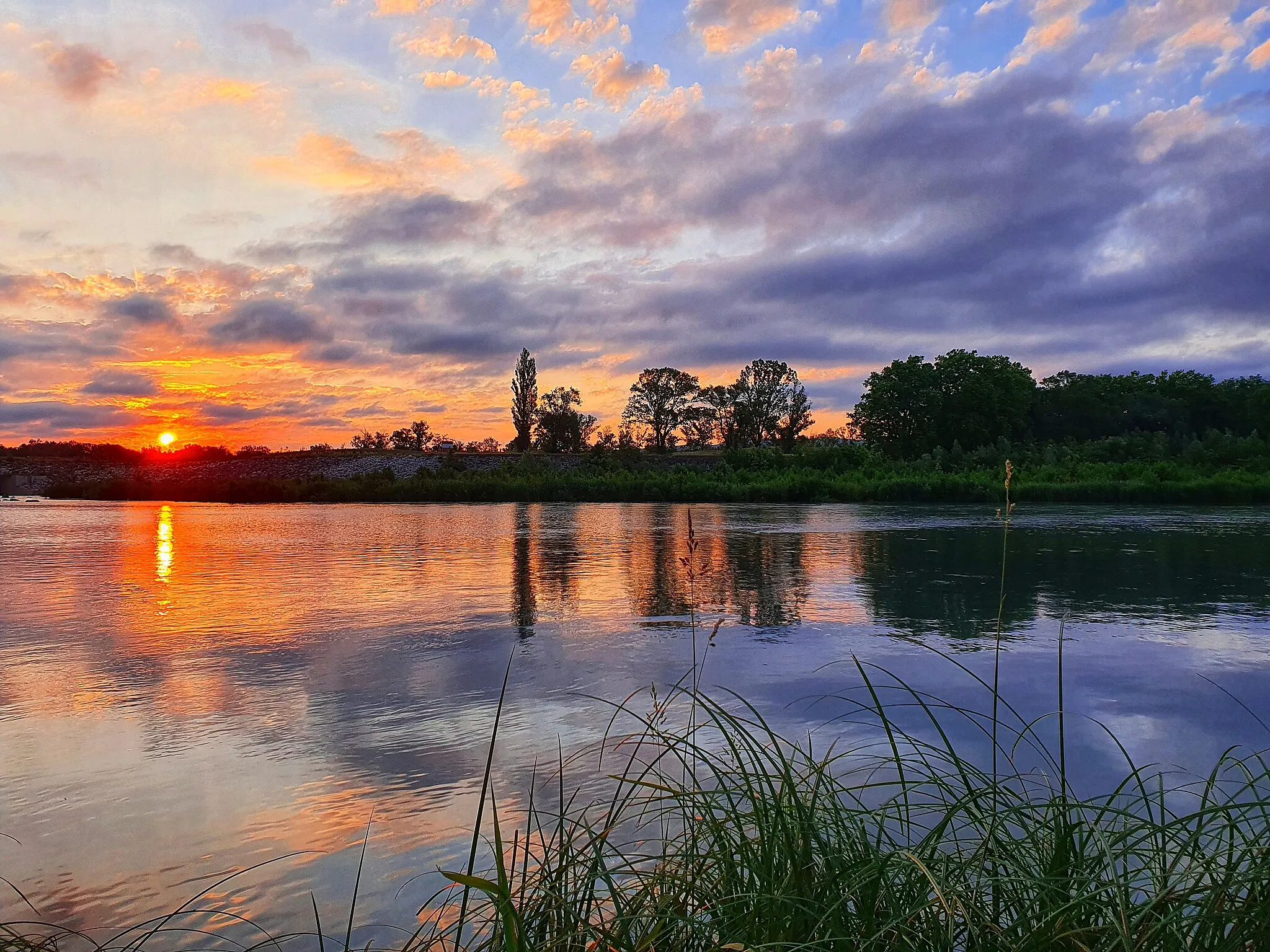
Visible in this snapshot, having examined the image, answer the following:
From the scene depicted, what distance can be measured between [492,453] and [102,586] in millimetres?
39716

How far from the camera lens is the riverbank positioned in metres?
29.0

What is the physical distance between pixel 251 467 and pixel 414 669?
1794 inches

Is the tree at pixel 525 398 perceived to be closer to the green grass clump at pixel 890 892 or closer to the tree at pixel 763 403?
the tree at pixel 763 403

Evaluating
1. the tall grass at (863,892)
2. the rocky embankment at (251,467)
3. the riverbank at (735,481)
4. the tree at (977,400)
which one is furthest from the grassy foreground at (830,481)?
the tall grass at (863,892)

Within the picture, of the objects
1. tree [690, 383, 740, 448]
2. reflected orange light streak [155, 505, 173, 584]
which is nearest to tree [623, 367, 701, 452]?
tree [690, 383, 740, 448]

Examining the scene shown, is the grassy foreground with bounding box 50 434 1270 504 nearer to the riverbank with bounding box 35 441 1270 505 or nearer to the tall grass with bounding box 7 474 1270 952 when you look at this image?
the riverbank with bounding box 35 441 1270 505

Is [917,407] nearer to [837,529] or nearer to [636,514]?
[636,514]

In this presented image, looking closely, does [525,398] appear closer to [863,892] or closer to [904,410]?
[904,410]

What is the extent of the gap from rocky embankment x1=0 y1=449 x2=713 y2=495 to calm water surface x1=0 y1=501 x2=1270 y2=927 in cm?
3170

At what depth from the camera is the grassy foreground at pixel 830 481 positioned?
29000 mm

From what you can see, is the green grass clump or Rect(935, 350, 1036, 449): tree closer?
the green grass clump

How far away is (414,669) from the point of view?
18.2 feet

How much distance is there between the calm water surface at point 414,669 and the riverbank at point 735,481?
16.9 metres

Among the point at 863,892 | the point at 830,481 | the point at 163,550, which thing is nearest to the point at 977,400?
the point at 830,481
